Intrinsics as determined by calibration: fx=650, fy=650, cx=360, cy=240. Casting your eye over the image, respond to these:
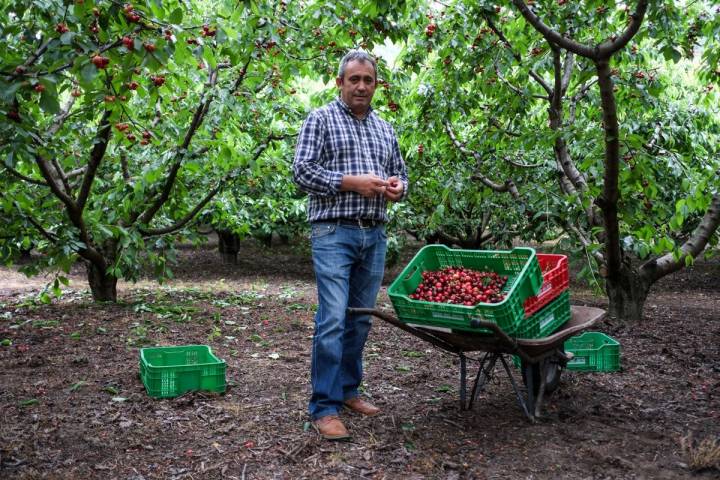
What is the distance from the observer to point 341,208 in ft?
11.5

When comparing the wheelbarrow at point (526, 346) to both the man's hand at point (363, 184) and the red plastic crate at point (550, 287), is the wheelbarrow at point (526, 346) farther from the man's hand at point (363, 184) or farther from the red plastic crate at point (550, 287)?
the man's hand at point (363, 184)

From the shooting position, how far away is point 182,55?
366 cm

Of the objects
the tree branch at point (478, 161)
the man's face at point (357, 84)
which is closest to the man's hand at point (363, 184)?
the man's face at point (357, 84)

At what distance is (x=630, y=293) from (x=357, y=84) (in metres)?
4.76

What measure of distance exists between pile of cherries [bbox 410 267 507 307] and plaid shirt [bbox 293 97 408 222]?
0.46 m

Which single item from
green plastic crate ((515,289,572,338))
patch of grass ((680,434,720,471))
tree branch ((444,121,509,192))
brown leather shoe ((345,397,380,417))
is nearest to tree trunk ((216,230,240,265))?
tree branch ((444,121,509,192))

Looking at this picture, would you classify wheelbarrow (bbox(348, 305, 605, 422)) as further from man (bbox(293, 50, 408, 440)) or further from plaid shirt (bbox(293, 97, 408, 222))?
plaid shirt (bbox(293, 97, 408, 222))

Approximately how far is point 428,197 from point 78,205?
5562 mm

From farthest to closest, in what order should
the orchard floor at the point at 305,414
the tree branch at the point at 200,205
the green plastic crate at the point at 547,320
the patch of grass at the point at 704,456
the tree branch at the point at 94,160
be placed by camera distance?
the tree branch at the point at 200,205, the tree branch at the point at 94,160, the green plastic crate at the point at 547,320, the orchard floor at the point at 305,414, the patch of grass at the point at 704,456

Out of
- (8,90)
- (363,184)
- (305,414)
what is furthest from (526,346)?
(8,90)

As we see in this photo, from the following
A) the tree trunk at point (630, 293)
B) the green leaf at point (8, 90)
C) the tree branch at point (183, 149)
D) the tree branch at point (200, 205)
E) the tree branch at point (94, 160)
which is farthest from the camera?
the tree branch at point (200, 205)

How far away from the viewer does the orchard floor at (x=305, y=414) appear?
326 centimetres

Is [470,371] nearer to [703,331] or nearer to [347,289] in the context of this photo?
[347,289]

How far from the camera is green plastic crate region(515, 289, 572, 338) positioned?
11.4 ft
